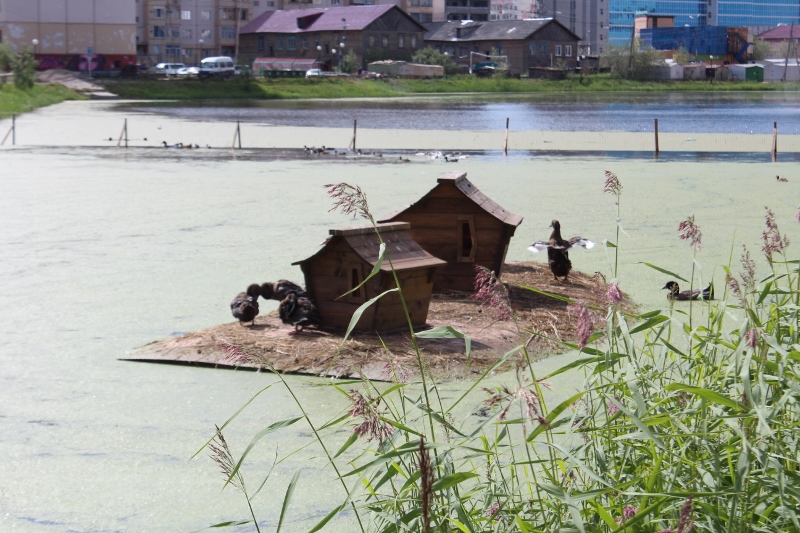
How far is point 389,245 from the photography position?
17.5 feet

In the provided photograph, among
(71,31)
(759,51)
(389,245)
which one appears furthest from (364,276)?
(759,51)

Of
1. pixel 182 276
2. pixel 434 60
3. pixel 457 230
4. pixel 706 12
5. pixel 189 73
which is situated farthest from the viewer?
pixel 706 12

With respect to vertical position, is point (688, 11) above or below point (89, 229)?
above

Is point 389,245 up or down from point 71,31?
down

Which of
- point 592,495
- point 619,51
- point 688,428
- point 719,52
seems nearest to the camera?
point 592,495

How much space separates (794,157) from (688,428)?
16.7 m

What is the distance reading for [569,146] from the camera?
72.2ft

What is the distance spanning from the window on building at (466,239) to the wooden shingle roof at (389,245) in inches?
29.4

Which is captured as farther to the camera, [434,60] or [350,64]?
[434,60]

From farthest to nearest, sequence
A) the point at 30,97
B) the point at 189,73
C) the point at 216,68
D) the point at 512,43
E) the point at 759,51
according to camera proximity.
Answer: the point at 759,51 < the point at 512,43 < the point at 216,68 < the point at 189,73 < the point at 30,97

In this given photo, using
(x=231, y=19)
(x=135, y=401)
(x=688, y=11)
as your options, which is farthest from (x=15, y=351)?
(x=688, y=11)

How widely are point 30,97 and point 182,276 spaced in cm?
3521

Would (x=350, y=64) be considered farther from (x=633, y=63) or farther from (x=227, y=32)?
(x=633, y=63)

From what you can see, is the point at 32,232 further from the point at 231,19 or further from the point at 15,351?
the point at 231,19
